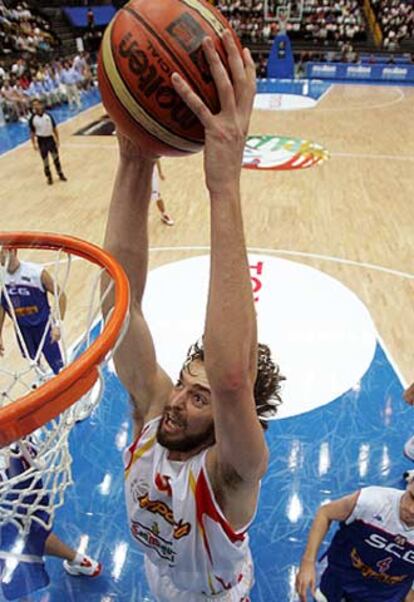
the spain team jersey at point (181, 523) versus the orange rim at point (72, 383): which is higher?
the orange rim at point (72, 383)

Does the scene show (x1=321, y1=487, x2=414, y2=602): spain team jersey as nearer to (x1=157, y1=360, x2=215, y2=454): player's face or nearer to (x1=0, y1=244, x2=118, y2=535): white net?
(x1=157, y1=360, x2=215, y2=454): player's face

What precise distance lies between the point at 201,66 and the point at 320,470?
322cm

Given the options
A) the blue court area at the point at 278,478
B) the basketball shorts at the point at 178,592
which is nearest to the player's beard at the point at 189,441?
the basketball shorts at the point at 178,592

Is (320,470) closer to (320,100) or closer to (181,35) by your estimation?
(181,35)

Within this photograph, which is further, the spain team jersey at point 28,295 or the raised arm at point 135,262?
the spain team jersey at point 28,295

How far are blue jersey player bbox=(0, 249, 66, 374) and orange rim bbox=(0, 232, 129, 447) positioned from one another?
→ 190 cm

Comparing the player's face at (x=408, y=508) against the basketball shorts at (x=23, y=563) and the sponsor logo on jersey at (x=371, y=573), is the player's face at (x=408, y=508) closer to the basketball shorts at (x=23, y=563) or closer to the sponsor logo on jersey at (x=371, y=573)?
the sponsor logo on jersey at (x=371, y=573)

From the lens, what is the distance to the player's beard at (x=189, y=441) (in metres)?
1.64

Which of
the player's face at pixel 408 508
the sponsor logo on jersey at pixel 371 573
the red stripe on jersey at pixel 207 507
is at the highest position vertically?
the red stripe on jersey at pixel 207 507

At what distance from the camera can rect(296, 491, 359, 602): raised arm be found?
91.8 inches

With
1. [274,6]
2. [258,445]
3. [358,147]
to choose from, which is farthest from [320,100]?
[258,445]

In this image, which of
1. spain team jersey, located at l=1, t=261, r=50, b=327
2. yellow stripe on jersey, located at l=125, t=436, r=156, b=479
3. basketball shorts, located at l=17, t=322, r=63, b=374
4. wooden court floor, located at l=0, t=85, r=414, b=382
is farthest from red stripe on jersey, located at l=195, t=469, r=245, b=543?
wooden court floor, located at l=0, t=85, r=414, b=382

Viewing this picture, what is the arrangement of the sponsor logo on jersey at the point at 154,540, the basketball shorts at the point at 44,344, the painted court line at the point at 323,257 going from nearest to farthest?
1. the sponsor logo on jersey at the point at 154,540
2. the basketball shorts at the point at 44,344
3. the painted court line at the point at 323,257

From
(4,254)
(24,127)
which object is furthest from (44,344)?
(24,127)
